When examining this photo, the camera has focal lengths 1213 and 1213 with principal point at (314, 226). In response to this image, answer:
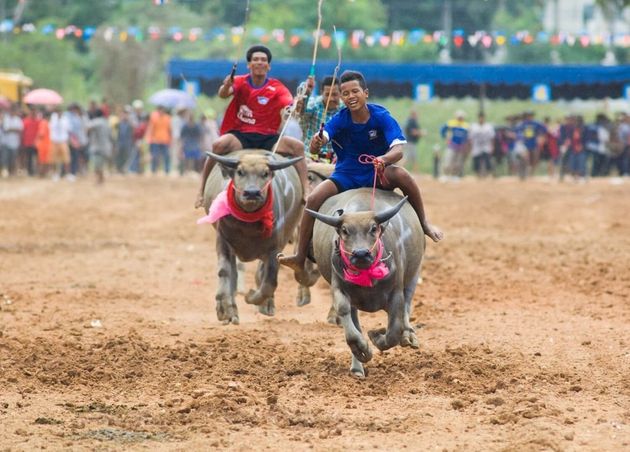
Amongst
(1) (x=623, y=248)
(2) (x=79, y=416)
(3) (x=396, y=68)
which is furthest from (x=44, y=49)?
(2) (x=79, y=416)

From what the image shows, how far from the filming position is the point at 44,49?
48812mm

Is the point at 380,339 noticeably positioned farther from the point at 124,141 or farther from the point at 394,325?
the point at 124,141

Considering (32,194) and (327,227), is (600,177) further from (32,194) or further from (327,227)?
(327,227)

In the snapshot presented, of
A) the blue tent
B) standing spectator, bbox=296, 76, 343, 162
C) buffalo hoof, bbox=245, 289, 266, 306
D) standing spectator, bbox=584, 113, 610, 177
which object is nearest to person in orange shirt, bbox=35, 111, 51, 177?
the blue tent

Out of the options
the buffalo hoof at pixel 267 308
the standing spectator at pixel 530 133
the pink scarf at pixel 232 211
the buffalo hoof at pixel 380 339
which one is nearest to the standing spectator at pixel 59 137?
the standing spectator at pixel 530 133

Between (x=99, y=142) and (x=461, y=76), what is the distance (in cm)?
1158

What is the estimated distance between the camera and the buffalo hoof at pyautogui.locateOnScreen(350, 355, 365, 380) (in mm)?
9773

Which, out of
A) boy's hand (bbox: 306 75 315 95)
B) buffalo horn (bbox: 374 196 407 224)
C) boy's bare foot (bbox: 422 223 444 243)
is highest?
boy's hand (bbox: 306 75 315 95)

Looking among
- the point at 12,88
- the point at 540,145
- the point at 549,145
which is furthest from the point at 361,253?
the point at 12,88

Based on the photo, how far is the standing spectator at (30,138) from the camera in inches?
1339

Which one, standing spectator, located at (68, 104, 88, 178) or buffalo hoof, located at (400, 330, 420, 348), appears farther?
standing spectator, located at (68, 104, 88, 178)

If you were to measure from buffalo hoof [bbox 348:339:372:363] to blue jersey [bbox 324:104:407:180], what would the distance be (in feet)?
5.34

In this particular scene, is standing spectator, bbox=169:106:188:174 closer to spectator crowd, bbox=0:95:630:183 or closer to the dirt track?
spectator crowd, bbox=0:95:630:183

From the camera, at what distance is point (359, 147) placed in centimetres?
1020
